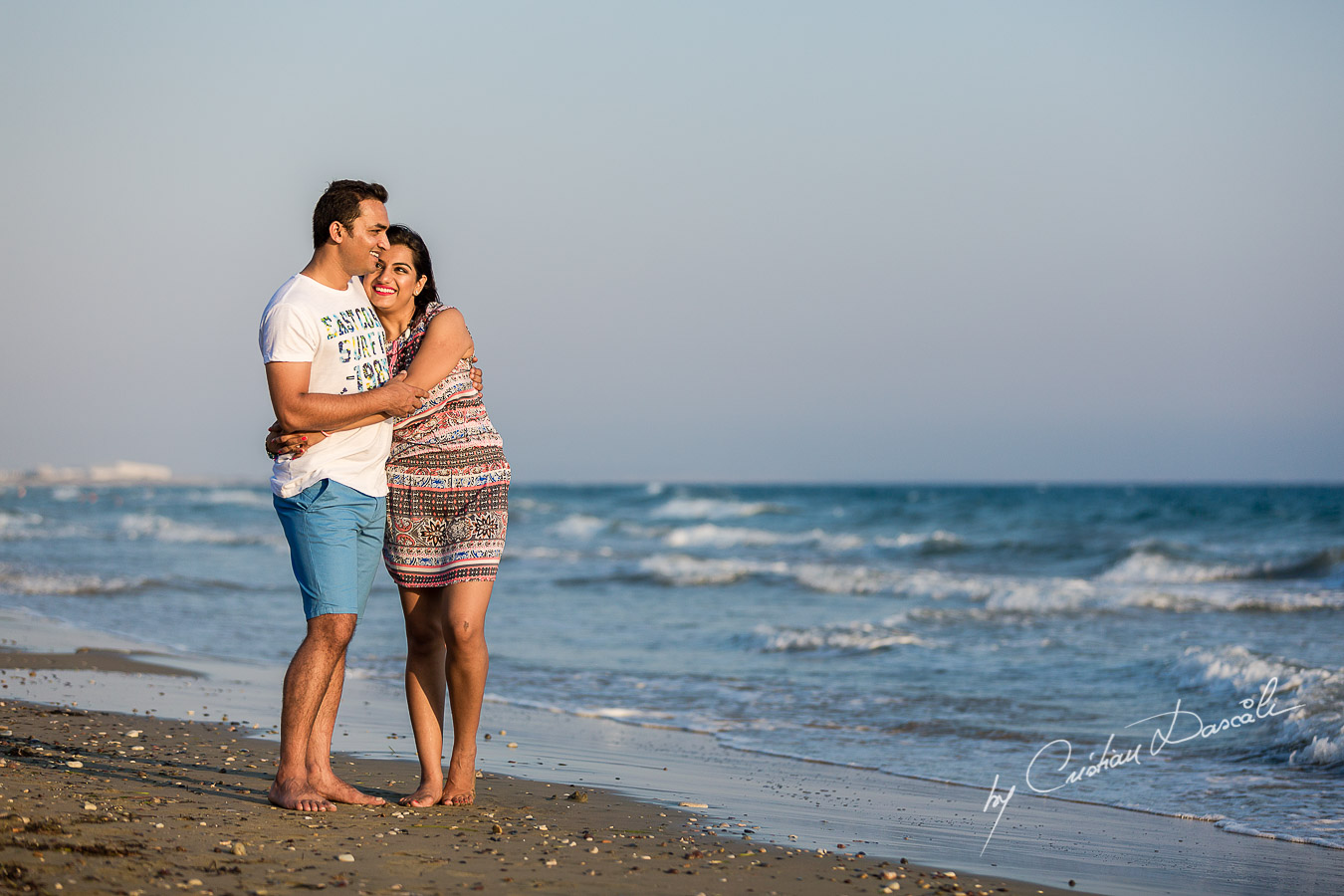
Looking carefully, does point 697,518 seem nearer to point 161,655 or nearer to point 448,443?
point 161,655

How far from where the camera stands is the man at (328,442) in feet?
11.7

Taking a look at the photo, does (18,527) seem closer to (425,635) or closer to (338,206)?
(425,635)

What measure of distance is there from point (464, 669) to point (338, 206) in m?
1.58

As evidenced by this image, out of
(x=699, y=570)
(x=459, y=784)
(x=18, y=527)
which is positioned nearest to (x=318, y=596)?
(x=459, y=784)

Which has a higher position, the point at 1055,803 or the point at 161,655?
the point at 1055,803

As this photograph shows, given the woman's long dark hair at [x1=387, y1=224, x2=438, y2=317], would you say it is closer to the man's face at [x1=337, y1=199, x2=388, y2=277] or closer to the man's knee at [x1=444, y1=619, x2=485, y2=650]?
the man's face at [x1=337, y1=199, x2=388, y2=277]

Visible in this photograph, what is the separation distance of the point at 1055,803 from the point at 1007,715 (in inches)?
79.9

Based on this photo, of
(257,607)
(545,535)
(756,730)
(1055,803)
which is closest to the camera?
(1055,803)

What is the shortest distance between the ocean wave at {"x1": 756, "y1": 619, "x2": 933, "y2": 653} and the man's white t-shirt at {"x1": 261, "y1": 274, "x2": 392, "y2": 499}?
6.43 metres

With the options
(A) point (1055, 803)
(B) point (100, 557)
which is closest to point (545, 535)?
(B) point (100, 557)

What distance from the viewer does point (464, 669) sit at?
3930 millimetres

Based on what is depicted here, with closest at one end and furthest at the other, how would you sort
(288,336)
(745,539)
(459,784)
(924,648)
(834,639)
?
(288,336)
(459,784)
(924,648)
(834,639)
(745,539)

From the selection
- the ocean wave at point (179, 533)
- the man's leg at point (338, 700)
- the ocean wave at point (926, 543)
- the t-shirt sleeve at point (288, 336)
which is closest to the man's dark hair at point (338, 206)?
the t-shirt sleeve at point (288, 336)

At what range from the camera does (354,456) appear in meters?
3.69
